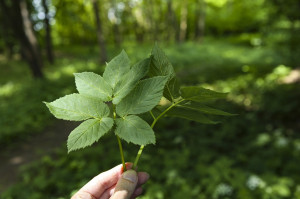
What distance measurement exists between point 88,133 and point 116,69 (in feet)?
0.69

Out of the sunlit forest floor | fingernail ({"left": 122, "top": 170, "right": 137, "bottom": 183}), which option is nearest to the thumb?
fingernail ({"left": 122, "top": 170, "right": 137, "bottom": 183})

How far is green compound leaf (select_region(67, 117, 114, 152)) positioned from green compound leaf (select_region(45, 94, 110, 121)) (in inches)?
1.0

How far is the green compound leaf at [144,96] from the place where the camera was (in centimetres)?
61

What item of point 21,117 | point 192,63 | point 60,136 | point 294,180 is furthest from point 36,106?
point 192,63

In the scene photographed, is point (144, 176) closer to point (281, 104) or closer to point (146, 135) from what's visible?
point (146, 135)

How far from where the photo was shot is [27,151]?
20.3 ft

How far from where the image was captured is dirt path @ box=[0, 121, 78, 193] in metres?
5.21

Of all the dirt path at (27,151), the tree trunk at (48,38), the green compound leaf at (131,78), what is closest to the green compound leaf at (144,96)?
the green compound leaf at (131,78)

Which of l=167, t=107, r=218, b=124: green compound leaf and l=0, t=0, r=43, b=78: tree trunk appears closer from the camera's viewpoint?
l=167, t=107, r=218, b=124: green compound leaf

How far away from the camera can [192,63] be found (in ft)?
51.5

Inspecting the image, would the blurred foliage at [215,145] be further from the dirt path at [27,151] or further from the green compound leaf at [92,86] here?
the green compound leaf at [92,86]

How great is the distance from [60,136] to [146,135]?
22.3 feet

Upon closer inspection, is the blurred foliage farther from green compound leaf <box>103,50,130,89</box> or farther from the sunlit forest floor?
green compound leaf <box>103,50,130,89</box>

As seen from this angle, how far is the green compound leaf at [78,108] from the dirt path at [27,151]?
5.21 meters
